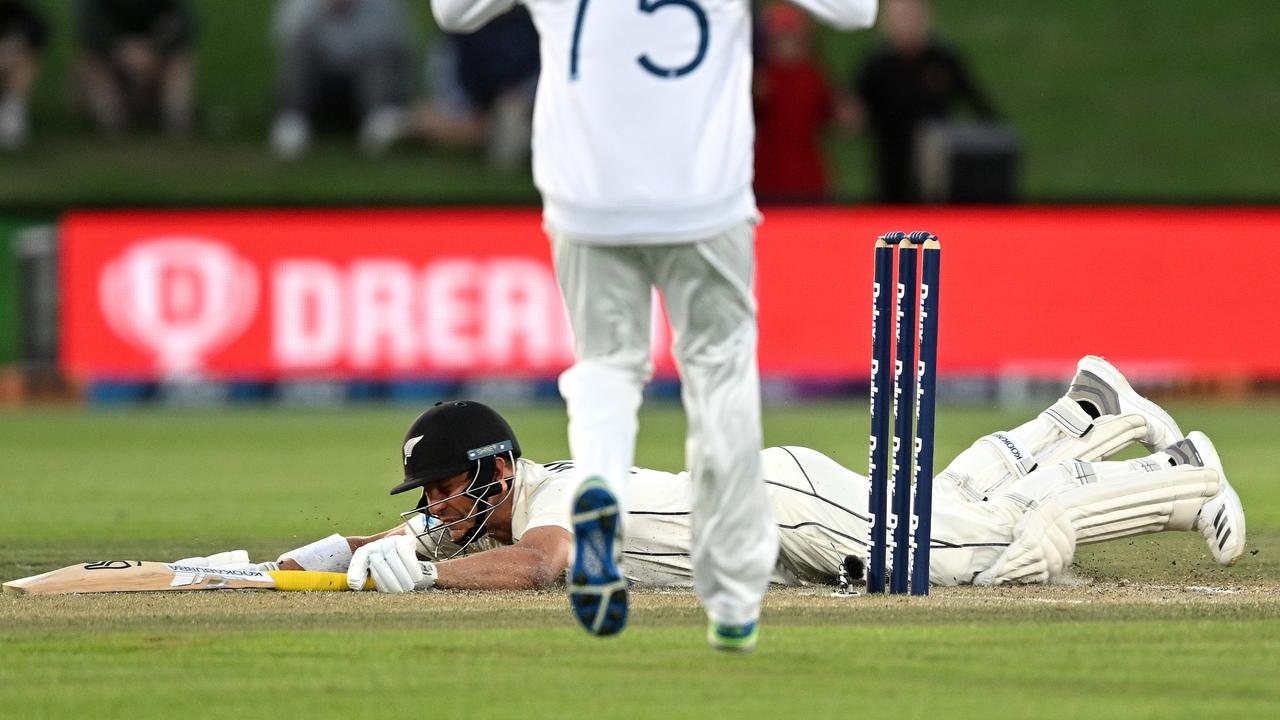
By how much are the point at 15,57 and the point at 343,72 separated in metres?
2.64

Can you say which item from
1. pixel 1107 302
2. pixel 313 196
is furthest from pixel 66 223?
pixel 1107 302

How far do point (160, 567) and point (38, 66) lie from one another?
46.7 ft

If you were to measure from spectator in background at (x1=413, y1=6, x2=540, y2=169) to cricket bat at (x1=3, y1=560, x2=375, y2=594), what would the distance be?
33.7 feet

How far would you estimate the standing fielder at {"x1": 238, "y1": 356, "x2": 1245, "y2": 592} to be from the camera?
6367 mm

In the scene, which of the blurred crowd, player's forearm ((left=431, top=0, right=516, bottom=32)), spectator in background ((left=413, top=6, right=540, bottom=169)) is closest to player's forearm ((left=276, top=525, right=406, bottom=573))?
player's forearm ((left=431, top=0, right=516, bottom=32))

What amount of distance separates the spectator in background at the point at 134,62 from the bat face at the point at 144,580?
11.7 metres

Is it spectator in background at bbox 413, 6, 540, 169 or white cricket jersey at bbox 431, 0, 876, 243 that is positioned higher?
white cricket jersey at bbox 431, 0, 876, 243

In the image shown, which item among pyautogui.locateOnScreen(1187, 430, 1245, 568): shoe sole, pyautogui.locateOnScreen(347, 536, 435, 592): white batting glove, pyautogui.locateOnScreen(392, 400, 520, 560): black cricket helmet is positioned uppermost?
pyautogui.locateOnScreen(392, 400, 520, 560): black cricket helmet

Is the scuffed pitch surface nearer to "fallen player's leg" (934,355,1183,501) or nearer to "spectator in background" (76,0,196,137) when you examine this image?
"fallen player's leg" (934,355,1183,501)

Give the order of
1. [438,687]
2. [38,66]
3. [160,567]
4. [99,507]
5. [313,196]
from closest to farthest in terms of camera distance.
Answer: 1. [438,687]
2. [160,567]
3. [99,507]
4. [313,196]
5. [38,66]

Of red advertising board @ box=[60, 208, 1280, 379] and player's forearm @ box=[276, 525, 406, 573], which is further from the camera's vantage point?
red advertising board @ box=[60, 208, 1280, 379]

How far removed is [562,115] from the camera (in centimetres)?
496

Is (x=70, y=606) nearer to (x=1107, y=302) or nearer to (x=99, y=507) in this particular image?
(x=99, y=507)

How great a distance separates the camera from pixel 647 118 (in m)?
4.89
